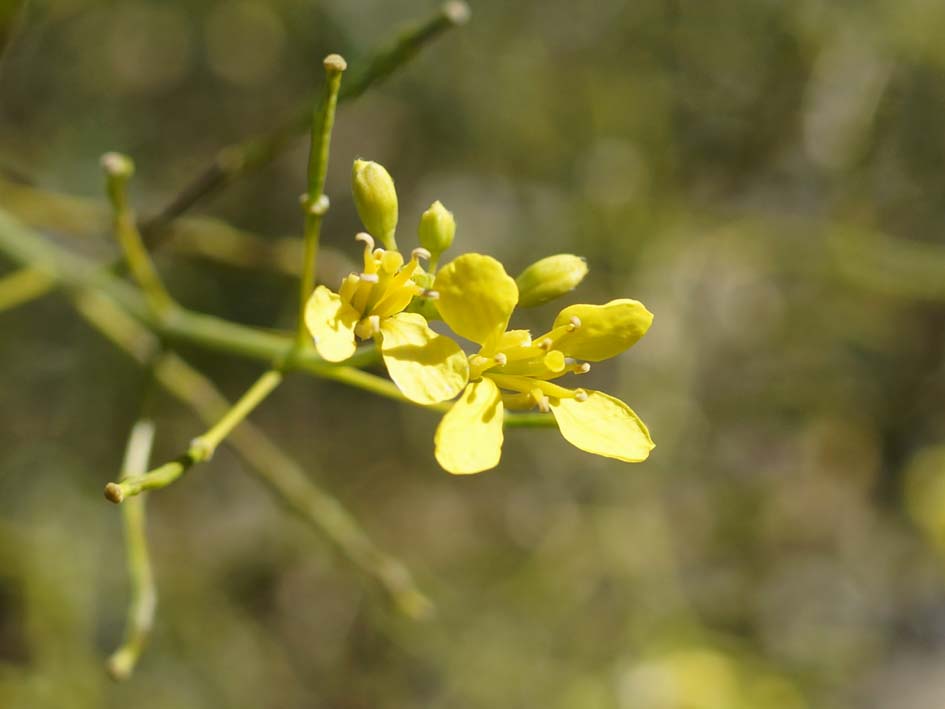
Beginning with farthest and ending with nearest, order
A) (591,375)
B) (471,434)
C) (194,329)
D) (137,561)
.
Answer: (591,375) → (194,329) → (137,561) → (471,434)

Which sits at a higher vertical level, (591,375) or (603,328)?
(591,375)

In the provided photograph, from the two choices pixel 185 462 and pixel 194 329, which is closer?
pixel 185 462

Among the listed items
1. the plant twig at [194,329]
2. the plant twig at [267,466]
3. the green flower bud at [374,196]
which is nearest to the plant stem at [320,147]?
the green flower bud at [374,196]

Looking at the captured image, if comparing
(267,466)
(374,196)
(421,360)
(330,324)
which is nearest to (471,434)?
(421,360)

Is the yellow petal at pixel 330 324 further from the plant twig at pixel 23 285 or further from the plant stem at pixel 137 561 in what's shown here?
the plant twig at pixel 23 285

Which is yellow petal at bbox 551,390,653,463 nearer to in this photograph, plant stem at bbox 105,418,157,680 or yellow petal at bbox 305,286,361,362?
yellow petal at bbox 305,286,361,362

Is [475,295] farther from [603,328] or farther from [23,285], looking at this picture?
[23,285]

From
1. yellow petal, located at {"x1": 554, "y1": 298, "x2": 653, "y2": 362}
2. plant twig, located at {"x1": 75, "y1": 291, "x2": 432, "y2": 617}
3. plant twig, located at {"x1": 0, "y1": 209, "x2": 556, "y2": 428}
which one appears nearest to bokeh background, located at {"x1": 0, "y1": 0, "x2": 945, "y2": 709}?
plant twig, located at {"x1": 75, "y1": 291, "x2": 432, "y2": 617}
